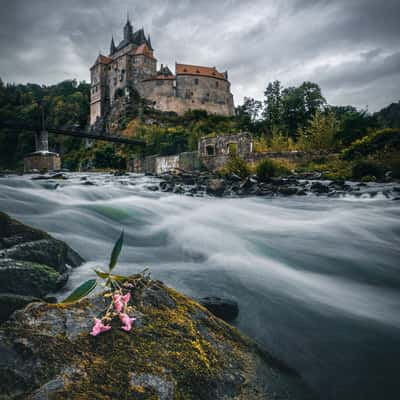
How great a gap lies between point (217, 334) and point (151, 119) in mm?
55785

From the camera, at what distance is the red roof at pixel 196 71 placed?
63541mm

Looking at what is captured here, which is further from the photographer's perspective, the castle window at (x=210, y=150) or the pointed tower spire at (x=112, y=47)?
the pointed tower spire at (x=112, y=47)

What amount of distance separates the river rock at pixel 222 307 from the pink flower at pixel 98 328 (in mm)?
1096

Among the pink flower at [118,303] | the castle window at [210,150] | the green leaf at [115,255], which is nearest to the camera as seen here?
the green leaf at [115,255]

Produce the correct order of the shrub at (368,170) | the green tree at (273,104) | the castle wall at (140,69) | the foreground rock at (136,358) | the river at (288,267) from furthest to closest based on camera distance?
1. the castle wall at (140,69)
2. the green tree at (273,104)
3. the shrub at (368,170)
4. the river at (288,267)
5. the foreground rock at (136,358)

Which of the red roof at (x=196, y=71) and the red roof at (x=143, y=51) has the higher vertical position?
the red roof at (x=143, y=51)

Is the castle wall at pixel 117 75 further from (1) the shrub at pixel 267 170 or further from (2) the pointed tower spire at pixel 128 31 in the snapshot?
(1) the shrub at pixel 267 170

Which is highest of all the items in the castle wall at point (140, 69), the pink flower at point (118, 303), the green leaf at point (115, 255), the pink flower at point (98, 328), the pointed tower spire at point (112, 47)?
the pointed tower spire at point (112, 47)

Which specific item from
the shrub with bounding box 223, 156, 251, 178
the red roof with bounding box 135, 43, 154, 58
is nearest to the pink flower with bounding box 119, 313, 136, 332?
the shrub with bounding box 223, 156, 251, 178

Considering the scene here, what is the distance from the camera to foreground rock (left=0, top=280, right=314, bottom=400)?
954 millimetres

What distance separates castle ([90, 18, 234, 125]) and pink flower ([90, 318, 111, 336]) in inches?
2433

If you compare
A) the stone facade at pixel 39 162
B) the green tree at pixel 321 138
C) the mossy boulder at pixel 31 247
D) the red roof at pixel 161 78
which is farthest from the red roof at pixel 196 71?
the mossy boulder at pixel 31 247

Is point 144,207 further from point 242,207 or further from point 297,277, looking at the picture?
point 297,277

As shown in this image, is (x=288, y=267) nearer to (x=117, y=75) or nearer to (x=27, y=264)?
(x=27, y=264)
